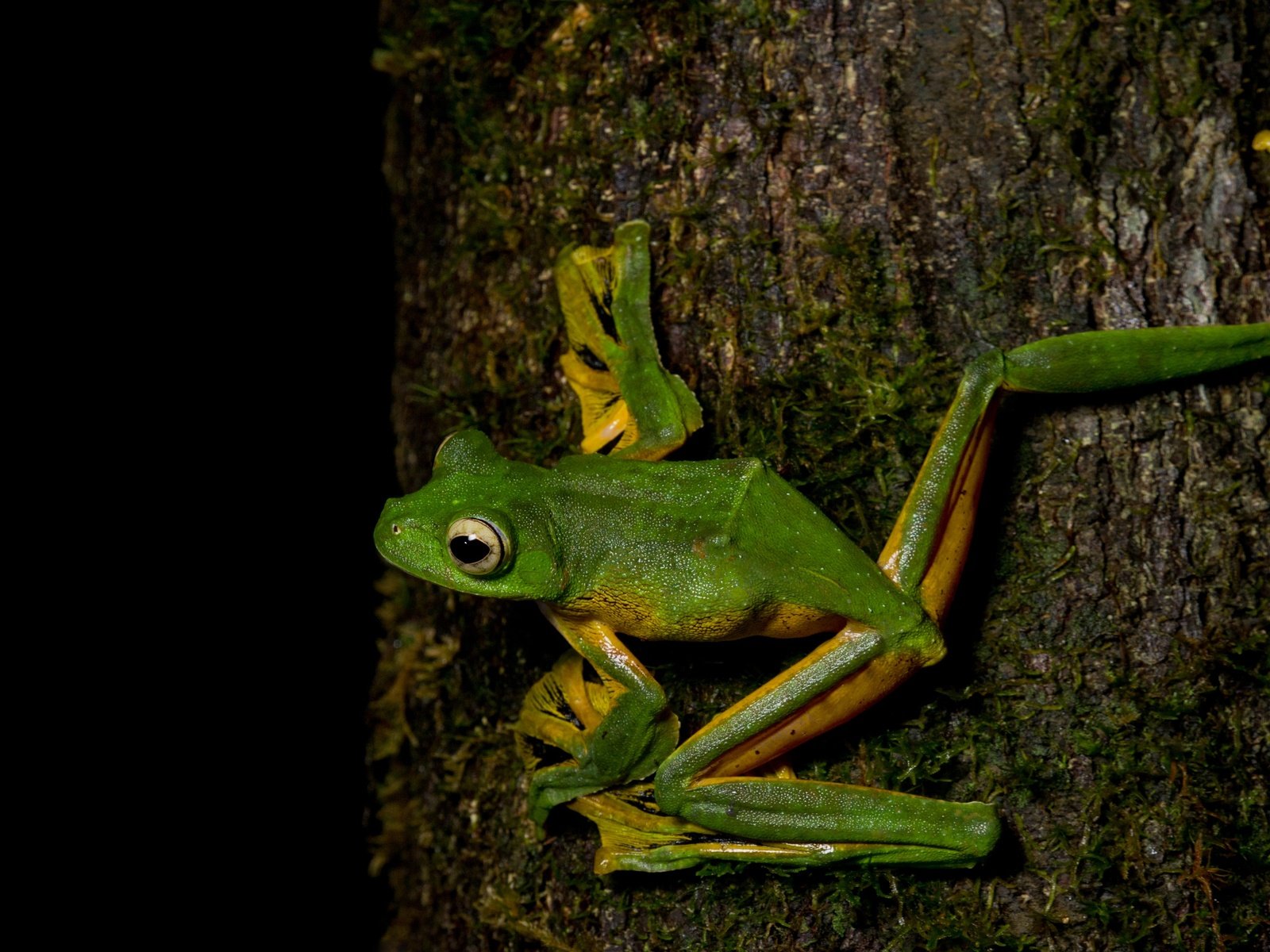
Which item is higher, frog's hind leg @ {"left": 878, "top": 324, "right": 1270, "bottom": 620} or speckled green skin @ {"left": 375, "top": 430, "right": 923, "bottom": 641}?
frog's hind leg @ {"left": 878, "top": 324, "right": 1270, "bottom": 620}

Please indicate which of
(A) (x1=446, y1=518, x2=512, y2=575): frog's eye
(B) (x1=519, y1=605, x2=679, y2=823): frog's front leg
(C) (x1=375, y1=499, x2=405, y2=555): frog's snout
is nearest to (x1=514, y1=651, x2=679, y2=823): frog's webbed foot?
(B) (x1=519, y1=605, x2=679, y2=823): frog's front leg

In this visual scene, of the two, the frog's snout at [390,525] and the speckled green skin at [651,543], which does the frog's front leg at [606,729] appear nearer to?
the speckled green skin at [651,543]

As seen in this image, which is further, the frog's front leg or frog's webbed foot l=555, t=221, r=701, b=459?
frog's webbed foot l=555, t=221, r=701, b=459

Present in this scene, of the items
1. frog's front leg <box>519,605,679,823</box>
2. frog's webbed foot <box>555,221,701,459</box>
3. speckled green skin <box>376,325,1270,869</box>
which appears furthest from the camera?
frog's webbed foot <box>555,221,701,459</box>

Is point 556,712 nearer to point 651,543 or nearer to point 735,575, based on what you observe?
point 651,543

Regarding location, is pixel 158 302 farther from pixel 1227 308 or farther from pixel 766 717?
pixel 1227 308

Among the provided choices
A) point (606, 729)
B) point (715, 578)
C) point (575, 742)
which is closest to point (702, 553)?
point (715, 578)

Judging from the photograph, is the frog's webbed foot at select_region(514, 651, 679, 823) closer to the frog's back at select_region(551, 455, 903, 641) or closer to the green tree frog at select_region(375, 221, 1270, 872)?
the green tree frog at select_region(375, 221, 1270, 872)
